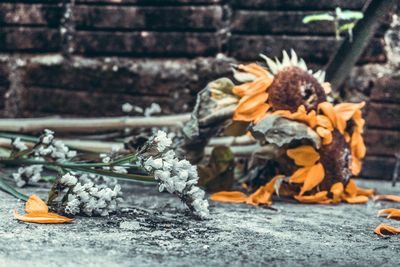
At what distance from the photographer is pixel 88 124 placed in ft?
4.64

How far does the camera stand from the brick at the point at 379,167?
1595 mm

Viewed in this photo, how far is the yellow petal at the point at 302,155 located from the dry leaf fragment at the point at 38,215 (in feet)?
1.67

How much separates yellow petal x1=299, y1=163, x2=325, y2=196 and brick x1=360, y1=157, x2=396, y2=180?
0.52 m

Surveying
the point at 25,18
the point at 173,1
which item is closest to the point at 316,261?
the point at 173,1

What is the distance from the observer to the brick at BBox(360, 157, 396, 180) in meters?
1.59

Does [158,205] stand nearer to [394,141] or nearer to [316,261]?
[316,261]

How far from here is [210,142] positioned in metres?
1.36

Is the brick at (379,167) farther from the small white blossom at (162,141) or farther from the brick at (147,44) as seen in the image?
the small white blossom at (162,141)

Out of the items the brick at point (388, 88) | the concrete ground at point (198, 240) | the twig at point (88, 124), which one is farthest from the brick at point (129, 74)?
the concrete ground at point (198, 240)

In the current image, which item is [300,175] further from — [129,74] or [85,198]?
[129,74]

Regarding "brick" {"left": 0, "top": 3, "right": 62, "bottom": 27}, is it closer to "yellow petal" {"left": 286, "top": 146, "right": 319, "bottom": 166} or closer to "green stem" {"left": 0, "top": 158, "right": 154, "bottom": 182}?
"green stem" {"left": 0, "top": 158, "right": 154, "bottom": 182}

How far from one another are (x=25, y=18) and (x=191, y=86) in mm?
557

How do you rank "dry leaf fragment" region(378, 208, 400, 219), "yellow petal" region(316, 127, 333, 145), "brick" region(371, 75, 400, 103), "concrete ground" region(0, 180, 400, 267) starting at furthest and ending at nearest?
1. "brick" region(371, 75, 400, 103)
2. "yellow petal" region(316, 127, 333, 145)
3. "dry leaf fragment" region(378, 208, 400, 219)
4. "concrete ground" region(0, 180, 400, 267)

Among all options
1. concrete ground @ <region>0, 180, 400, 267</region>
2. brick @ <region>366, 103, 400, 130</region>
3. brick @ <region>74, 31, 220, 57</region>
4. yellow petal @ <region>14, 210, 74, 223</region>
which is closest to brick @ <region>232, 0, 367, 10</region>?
brick @ <region>74, 31, 220, 57</region>
